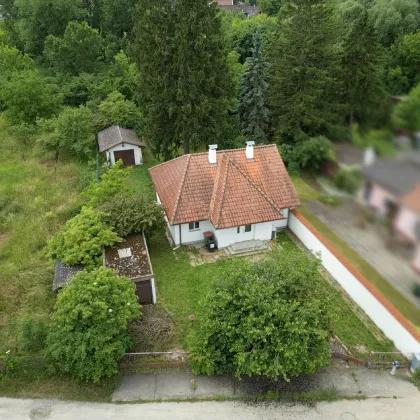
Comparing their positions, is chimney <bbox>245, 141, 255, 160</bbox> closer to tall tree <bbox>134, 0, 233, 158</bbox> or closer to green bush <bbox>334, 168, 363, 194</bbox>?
tall tree <bbox>134, 0, 233, 158</bbox>

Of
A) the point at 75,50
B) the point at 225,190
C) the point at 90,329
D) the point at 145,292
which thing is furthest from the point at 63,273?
the point at 75,50

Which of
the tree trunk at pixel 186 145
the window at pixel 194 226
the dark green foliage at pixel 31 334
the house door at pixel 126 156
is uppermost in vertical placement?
the tree trunk at pixel 186 145

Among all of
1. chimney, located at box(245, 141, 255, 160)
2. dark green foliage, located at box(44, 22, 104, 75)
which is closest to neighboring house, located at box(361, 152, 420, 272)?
chimney, located at box(245, 141, 255, 160)

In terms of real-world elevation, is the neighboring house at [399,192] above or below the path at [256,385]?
above

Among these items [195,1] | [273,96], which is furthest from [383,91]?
[195,1]

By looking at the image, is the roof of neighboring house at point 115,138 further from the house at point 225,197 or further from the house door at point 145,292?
the house door at point 145,292

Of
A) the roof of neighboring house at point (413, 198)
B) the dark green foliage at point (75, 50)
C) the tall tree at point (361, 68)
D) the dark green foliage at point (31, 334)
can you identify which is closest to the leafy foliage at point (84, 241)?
the dark green foliage at point (31, 334)
